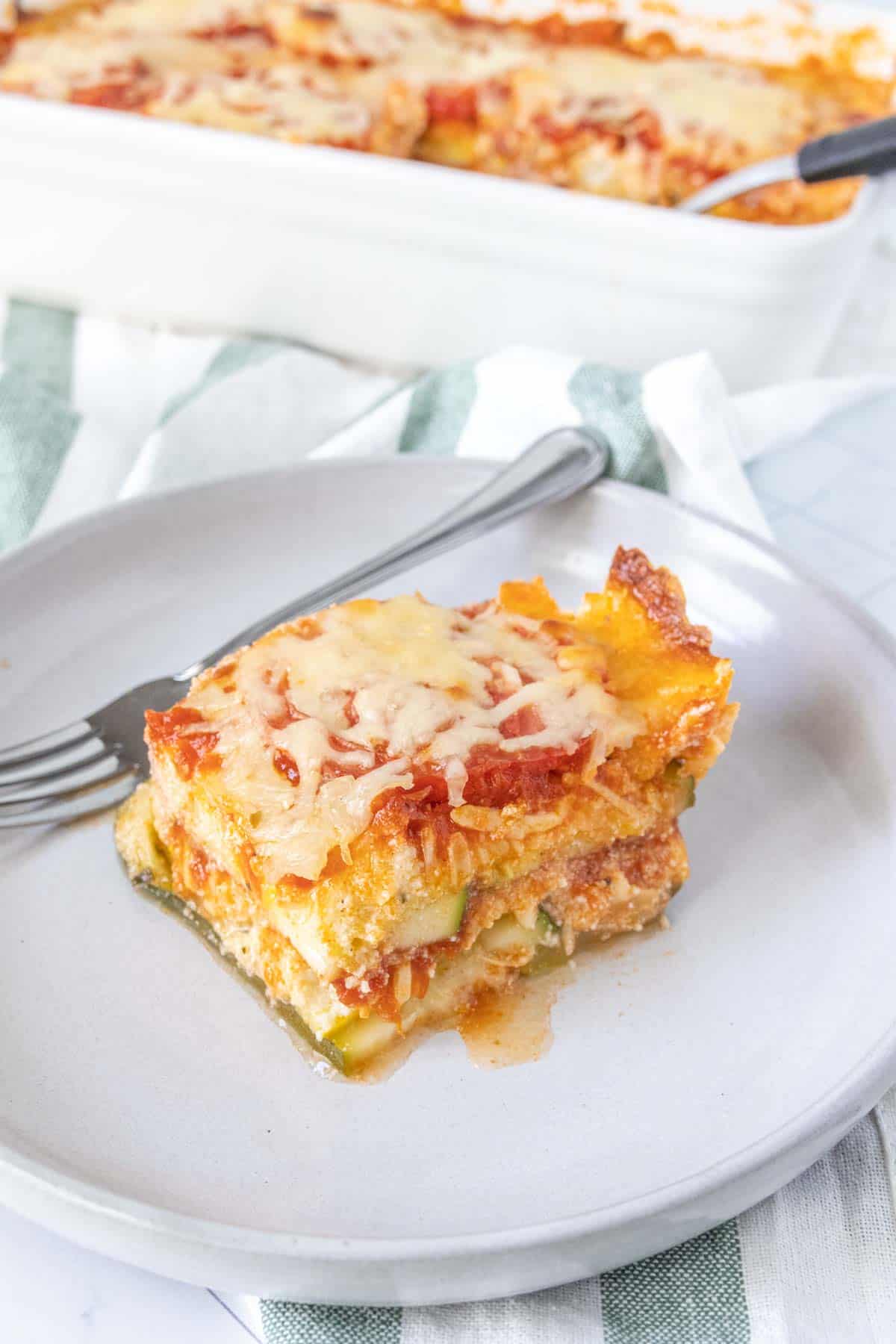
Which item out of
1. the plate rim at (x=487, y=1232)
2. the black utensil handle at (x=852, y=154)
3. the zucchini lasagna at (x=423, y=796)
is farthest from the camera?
the black utensil handle at (x=852, y=154)

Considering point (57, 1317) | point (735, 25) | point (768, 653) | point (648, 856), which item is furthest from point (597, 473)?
point (735, 25)

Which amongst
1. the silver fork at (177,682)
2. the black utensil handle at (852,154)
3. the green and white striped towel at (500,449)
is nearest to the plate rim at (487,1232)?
the green and white striped towel at (500,449)

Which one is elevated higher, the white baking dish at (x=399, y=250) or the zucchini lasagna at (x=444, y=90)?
the zucchini lasagna at (x=444, y=90)

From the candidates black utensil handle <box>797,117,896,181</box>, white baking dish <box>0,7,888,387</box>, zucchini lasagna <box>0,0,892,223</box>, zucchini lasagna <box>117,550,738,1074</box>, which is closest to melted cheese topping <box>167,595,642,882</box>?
zucchini lasagna <box>117,550,738,1074</box>

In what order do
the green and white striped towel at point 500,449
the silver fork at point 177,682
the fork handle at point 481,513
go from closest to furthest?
the green and white striped towel at point 500,449 → the silver fork at point 177,682 → the fork handle at point 481,513

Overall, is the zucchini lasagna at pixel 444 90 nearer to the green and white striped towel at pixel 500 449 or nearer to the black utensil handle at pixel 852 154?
the black utensil handle at pixel 852 154

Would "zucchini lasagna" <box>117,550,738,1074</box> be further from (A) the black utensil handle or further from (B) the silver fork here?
(A) the black utensil handle

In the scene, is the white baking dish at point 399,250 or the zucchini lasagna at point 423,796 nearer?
the zucchini lasagna at point 423,796
